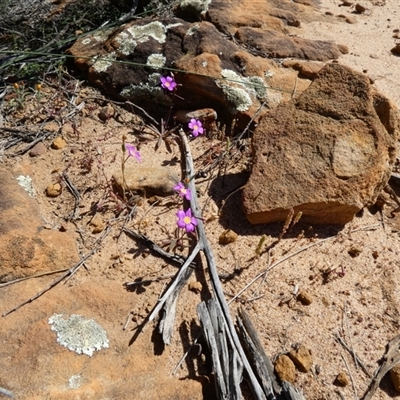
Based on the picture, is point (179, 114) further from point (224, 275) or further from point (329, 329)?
point (329, 329)

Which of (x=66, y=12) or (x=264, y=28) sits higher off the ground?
(x=264, y=28)

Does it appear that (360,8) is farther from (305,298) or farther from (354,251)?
(305,298)

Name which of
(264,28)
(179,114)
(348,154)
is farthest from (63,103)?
(348,154)

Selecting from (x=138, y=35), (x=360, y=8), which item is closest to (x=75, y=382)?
(x=138, y=35)

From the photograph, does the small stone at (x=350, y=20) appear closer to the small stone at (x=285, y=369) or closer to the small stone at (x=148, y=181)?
the small stone at (x=148, y=181)

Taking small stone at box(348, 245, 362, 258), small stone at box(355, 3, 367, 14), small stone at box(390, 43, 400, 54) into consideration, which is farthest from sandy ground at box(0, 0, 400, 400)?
small stone at box(355, 3, 367, 14)

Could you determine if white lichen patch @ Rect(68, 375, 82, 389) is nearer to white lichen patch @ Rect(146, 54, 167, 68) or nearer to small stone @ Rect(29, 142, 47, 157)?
small stone @ Rect(29, 142, 47, 157)

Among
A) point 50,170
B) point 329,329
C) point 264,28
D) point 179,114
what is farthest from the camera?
point 264,28
